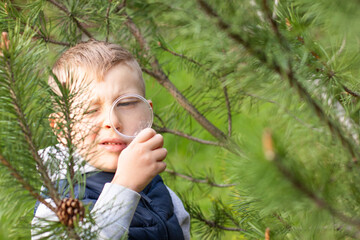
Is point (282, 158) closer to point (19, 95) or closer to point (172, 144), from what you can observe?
point (19, 95)

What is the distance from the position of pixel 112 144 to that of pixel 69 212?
38cm

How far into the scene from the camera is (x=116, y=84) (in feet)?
2.93

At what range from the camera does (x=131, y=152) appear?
81cm

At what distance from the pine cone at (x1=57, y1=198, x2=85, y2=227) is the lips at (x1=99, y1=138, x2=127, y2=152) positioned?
0.36 m

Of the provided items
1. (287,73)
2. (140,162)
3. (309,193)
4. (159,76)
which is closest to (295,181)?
(309,193)

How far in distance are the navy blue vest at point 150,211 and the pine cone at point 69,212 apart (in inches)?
10.8

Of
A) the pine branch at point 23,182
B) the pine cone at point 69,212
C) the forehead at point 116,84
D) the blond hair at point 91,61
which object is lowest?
the pine cone at point 69,212

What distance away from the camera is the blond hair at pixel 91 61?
35.3 inches

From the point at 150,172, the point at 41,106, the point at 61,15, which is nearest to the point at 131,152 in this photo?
the point at 150,172

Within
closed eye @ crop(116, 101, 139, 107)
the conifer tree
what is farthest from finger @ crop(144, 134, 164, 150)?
the conifer tree

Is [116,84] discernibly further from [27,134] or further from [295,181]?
[295,181]

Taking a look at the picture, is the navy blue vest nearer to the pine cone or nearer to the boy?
the boy

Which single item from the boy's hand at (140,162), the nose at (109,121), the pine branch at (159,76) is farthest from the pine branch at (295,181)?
the pine branch at (159,76)

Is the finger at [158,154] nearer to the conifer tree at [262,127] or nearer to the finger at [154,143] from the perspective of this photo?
the finger at [154,143]
